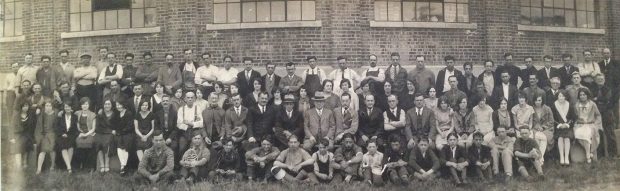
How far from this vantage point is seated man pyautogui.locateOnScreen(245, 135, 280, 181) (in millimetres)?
6762

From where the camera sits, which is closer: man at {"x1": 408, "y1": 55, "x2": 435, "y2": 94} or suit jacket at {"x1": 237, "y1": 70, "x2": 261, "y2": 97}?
suit jacket at {"x1": 237, "y1": 70, "x2": 261, "y2": 97}

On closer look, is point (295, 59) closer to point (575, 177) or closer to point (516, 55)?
point (516, 55)

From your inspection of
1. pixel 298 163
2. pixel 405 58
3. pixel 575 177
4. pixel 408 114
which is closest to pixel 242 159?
pixel 298 163

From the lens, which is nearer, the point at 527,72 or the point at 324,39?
the point at 527,72

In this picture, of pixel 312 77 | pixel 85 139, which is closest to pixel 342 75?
pixel 312 77

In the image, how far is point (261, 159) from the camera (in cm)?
676

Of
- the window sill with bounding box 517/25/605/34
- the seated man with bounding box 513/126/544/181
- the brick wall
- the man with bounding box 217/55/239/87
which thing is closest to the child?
the seated man with bounding box 513/126/544/181

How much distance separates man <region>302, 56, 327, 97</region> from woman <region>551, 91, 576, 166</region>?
3035 mm

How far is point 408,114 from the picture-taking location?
278 inches

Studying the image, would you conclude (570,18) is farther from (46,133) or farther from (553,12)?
(46,133)

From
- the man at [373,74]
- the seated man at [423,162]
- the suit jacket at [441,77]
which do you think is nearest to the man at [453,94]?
the suit jacket at [441,77]

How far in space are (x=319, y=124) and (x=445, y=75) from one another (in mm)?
1972

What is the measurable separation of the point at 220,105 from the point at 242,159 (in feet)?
2.55

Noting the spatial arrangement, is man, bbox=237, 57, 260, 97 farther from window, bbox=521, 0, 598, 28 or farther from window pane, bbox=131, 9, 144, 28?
window, bbox=521, 0, 598, 28
